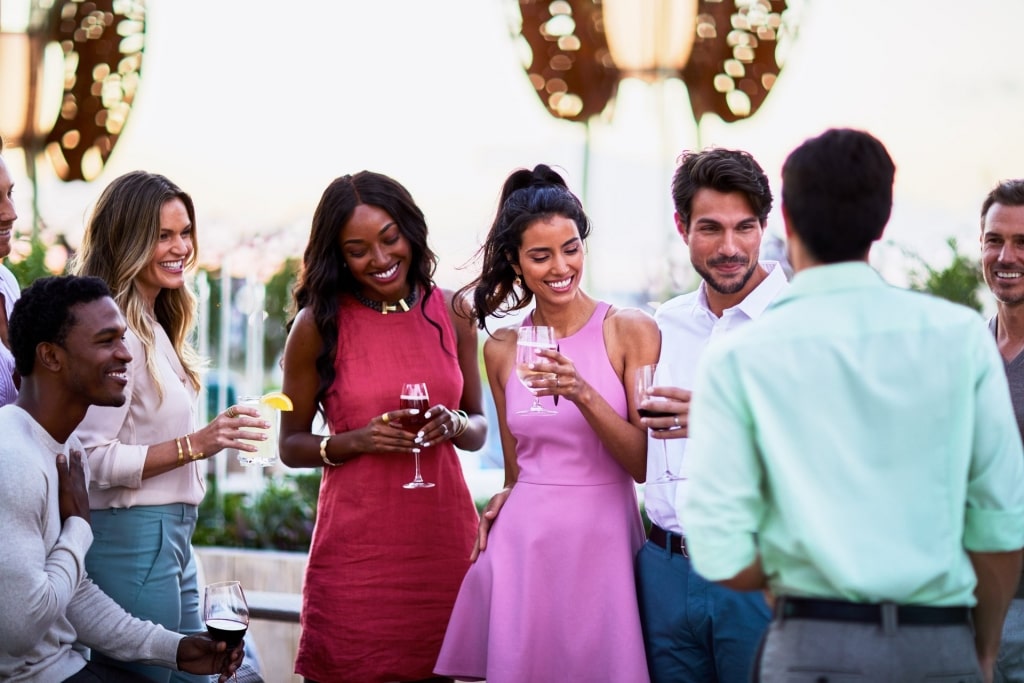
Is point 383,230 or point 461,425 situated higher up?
point 383,230

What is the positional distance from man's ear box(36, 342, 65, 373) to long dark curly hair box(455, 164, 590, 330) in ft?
3.70

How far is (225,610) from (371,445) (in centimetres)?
65

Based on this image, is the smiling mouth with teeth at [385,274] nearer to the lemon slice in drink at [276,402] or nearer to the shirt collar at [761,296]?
the lemon slice in drink at [276,402]

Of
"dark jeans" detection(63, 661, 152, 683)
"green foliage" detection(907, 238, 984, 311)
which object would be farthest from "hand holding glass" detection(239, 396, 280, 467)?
"green foliage" detection(907, 238, 984, 311)

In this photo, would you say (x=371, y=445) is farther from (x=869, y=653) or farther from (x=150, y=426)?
(x=869, y=653)

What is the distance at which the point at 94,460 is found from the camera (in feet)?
Answer: 11.1

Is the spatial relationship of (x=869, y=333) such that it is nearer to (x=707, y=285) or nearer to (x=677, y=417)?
(x=677, y=417)

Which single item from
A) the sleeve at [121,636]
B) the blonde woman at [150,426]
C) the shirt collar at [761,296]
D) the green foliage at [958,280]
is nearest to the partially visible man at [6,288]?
the blonde woman at [150,426]

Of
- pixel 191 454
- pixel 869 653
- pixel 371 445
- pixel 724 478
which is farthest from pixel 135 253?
pixel 869 653

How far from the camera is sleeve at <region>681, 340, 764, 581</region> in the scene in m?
2.02

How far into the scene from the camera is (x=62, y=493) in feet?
10.1

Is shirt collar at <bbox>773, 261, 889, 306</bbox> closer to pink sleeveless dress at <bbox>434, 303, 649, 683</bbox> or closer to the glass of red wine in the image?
pink sleeveless dress at <bbox>434, 303, 649, 683</bbox>

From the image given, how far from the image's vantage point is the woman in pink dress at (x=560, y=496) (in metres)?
3.01

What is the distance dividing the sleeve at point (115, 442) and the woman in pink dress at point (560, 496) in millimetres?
1000
